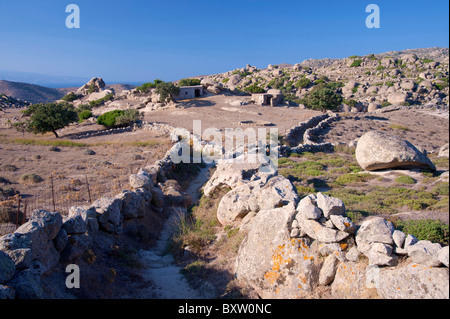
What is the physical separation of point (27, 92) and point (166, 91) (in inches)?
2775

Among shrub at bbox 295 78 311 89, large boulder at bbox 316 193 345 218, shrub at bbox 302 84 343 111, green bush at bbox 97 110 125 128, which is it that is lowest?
large boulder at bbox 316 193 345 218

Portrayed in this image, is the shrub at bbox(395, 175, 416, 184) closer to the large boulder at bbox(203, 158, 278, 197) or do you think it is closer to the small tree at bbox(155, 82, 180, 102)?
the large boulder at bbox(203, 158, 278, 197)

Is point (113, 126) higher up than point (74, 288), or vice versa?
point (113, 126)

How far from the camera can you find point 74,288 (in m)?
5.03

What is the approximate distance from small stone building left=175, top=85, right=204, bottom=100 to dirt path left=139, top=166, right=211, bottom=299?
105 feet

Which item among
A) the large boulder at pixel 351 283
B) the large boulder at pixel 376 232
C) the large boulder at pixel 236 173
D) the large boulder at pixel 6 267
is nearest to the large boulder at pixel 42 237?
the large boulder at pixel 6 267

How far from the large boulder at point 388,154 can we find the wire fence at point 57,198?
9624 millimetres

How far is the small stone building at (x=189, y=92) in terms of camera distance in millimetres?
39844

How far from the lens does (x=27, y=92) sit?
8544 centimetres

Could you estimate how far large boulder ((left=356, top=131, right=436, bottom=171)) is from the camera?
10984 mm

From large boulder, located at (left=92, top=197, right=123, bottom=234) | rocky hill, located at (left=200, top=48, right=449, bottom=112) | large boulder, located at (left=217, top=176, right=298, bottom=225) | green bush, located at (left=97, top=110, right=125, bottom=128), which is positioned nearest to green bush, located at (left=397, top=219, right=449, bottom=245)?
large boulder, located at (left=217, top=176, right=298, bottom=225)
